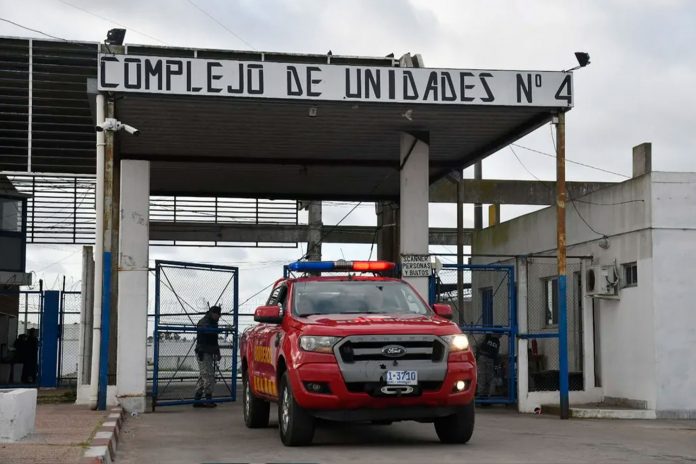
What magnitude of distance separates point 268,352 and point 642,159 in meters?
11.3

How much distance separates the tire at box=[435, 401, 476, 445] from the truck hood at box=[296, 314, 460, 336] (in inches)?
36.0

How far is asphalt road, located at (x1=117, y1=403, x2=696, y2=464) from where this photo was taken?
11.0 m

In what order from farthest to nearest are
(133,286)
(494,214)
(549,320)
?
(494,214) → (549,320) → (133,286)

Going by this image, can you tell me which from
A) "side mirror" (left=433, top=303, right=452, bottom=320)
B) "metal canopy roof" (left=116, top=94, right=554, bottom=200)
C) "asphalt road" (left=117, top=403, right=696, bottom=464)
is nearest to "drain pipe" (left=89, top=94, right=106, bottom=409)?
"metal canopy roof" (left=116, top=94, right=554, bottom=200)

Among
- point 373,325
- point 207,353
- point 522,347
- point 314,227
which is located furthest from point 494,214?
point 373,325

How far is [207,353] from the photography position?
19438 mm

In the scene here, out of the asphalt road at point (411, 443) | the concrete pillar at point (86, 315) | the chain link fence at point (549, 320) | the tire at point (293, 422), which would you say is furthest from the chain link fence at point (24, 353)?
the tire at point (293, 422)

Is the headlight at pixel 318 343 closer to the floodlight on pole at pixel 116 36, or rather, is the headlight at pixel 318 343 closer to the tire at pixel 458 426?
the tire at pixel 458 426

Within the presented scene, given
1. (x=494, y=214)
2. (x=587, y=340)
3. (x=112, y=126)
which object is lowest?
(x=587, y=340)

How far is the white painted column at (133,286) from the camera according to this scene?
1805 centimetres

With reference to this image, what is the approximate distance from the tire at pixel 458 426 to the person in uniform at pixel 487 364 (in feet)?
25.5

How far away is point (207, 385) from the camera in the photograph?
19.5m

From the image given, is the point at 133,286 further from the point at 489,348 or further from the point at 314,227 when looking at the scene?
the point at 314,227

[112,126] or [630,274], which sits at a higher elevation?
[112,126]
